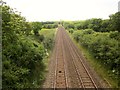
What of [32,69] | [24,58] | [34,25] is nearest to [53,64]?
[32,69]

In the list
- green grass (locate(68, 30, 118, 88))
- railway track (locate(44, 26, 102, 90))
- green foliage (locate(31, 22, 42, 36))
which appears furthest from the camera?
green foliage (locate(31, 22, 42, 36))

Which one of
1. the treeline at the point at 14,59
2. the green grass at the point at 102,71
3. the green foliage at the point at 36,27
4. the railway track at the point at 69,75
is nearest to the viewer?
the treeline at the point at 14,59

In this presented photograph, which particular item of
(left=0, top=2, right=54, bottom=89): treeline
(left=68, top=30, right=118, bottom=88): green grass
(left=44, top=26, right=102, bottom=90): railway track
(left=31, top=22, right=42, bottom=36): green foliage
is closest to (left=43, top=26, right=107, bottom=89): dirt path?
(left=44, top=26, right=102, bottom=90): railway track

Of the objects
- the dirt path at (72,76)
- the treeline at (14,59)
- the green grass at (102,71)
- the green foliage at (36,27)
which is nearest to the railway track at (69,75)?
the dirt path at (72,76)

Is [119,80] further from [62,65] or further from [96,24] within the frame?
[96,24]

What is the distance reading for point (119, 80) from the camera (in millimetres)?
19031

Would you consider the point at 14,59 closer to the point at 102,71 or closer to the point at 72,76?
the point at 72,76

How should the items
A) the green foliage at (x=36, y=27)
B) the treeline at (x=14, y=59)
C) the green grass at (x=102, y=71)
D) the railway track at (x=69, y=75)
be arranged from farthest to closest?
the green foliage at (x=36, y=27)
the green grass at (x=102, y=71)
the railway track at (x=69, y=75)
the treeline at (x=14, y=59)

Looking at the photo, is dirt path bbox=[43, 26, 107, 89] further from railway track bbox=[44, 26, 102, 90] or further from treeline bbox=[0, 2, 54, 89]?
treeline bbox=[0, 2, 54, 89]

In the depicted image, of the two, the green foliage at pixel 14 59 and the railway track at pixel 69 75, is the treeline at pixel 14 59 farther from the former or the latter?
the railway track at pixel 69 75

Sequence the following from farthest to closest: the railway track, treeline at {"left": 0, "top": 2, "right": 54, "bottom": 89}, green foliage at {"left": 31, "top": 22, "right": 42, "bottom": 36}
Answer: green foliage at {"left": 31, "top": 22, "right": 42, "bottom": 36}, the railway track, treeline at {"left": 0, "top": 2, "right": 54, "bottom": 89}

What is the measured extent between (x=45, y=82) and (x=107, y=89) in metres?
5.28

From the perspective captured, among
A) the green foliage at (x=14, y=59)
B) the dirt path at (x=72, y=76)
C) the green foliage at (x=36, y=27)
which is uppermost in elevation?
the green foliage at (x=36, y=27)

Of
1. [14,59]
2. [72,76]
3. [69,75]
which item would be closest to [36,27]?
[69,75]
